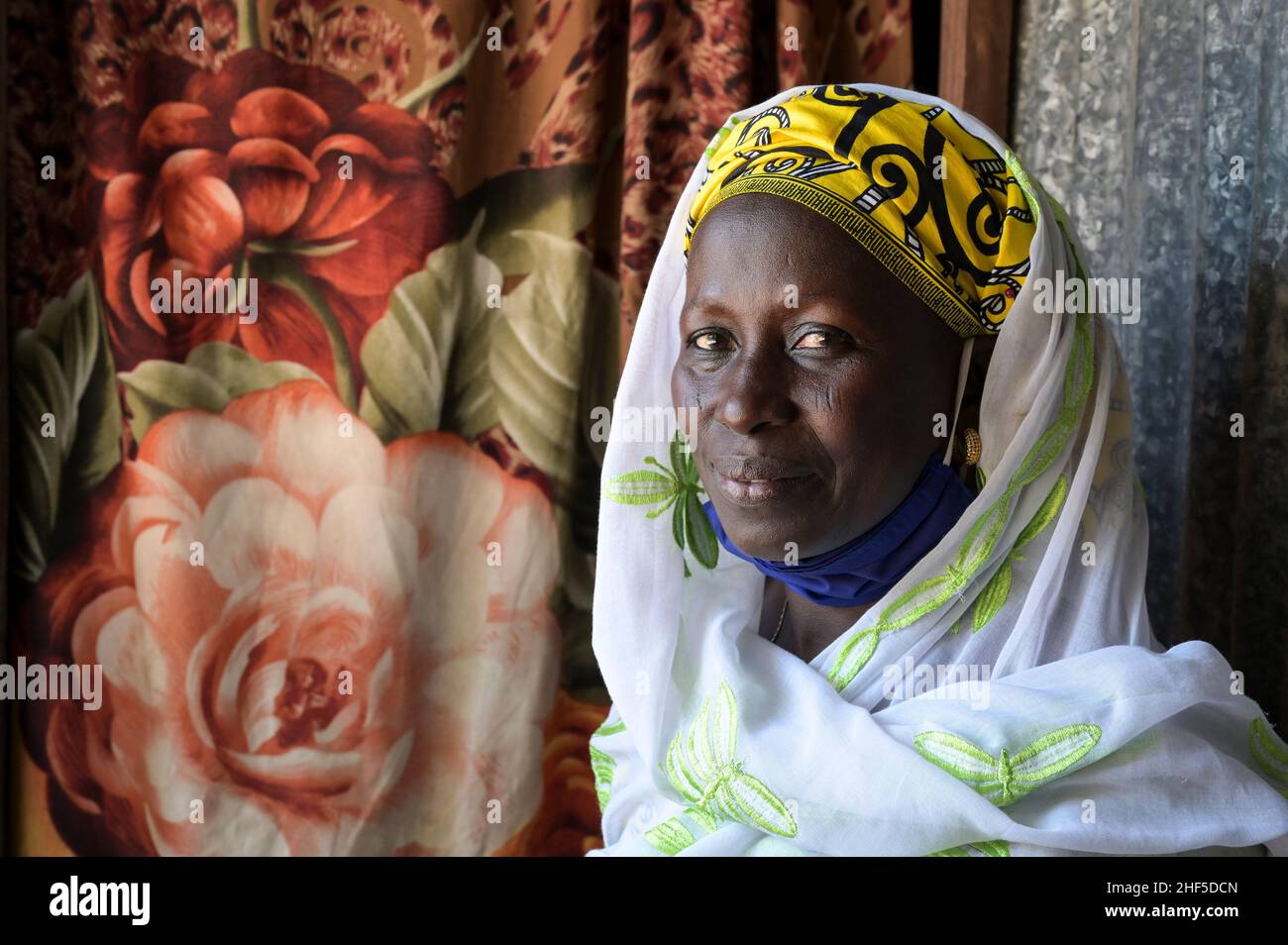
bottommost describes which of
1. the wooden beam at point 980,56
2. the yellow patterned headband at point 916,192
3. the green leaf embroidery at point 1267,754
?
the green leaf embroidery at point 1267,754

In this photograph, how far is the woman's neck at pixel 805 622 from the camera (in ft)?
4.03

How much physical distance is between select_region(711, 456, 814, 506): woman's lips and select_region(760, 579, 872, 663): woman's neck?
20 centimetres

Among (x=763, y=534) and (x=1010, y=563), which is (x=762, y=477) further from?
(x=1010, y=563)

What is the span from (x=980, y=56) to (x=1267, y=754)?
988mm

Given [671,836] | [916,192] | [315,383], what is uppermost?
[916,192]

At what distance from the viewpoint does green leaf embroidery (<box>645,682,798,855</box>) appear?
3.52 ft

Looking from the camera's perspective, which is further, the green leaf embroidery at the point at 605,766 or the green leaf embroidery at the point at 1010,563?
the green leaf embroidery at the point at 605,766

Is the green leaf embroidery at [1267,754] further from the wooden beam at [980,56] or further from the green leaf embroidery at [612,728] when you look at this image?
the wooden beam at [980,56]

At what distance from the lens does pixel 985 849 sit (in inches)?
40.0

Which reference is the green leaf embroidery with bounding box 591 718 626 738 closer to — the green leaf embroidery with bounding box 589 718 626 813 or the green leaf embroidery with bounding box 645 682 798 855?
the green leaf embroidery with bounding box 589 718 626 813

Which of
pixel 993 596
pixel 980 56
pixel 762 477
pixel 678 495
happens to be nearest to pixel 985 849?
pixel 993 596

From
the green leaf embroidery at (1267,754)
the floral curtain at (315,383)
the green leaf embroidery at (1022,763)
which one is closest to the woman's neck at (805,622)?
the green leaf embroidery at (1022,763)

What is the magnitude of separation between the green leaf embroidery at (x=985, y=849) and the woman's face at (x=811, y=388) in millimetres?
289
